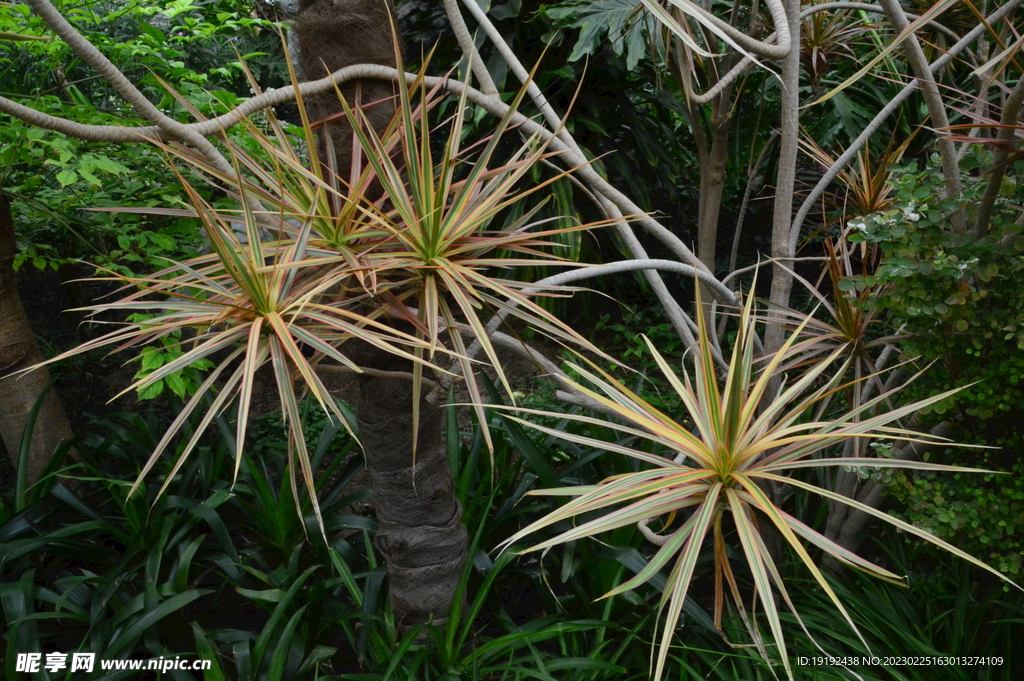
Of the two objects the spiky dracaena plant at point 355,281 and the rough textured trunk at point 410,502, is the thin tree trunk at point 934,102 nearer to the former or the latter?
the spiky dracaena plant at point 355,281

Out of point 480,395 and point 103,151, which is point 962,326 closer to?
point 480,395

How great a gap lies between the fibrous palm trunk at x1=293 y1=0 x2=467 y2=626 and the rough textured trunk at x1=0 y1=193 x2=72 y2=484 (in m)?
1.56

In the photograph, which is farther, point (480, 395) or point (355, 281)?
point (480, 395)

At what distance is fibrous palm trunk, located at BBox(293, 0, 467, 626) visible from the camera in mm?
1646

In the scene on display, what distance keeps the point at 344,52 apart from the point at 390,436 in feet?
3.21

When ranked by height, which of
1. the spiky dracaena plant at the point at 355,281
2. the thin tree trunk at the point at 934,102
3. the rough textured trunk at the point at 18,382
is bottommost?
the rough textured trunk at the point at 18,382

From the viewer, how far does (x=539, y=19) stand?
373cm

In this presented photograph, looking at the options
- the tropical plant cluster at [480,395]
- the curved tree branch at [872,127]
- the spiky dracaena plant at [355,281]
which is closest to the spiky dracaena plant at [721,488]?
the tropical plant cluster at [480,395]

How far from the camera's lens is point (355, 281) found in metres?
1.55

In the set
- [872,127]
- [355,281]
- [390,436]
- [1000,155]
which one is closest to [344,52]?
[355,281]

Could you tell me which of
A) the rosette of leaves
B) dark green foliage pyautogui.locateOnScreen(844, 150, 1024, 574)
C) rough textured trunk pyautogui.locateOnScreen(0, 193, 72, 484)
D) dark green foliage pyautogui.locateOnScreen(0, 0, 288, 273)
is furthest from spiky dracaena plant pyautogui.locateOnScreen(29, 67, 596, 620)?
rough textured trunk pyautogui.locateOnScreen(0, 193, 72, 484)

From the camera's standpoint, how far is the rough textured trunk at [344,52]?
1625 millimetres

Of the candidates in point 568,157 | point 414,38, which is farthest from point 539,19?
point 568,157

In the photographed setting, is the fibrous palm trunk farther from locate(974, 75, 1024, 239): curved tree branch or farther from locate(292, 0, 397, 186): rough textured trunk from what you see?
locate(974, 75, 1024, 239): curved tree branch
